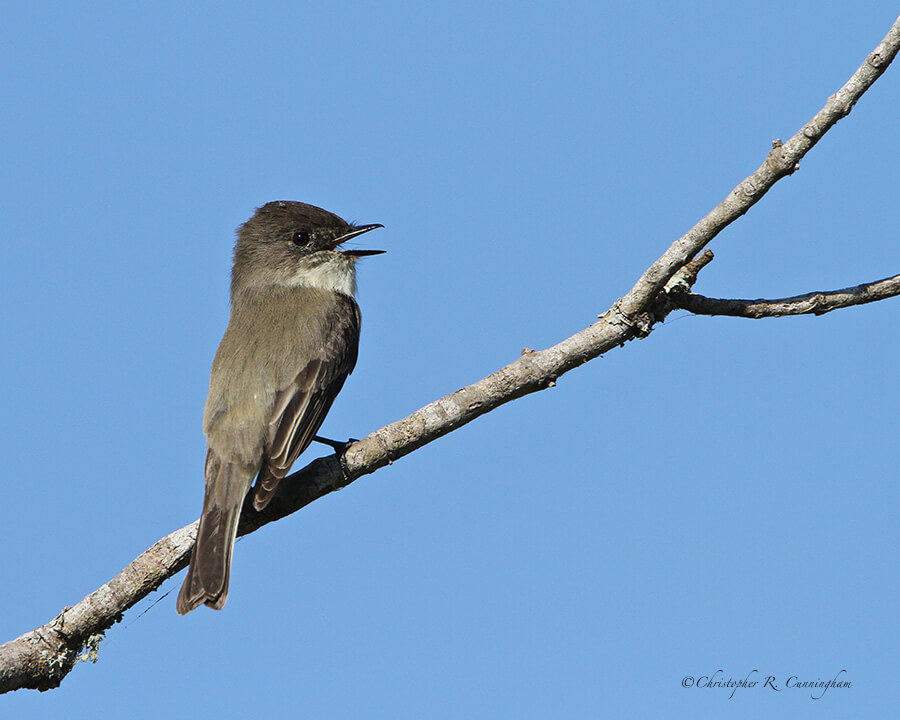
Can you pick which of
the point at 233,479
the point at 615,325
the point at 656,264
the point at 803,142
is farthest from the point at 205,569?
the point at 803,142

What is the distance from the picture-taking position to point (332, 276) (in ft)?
25.9

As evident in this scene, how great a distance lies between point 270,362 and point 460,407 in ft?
6.66

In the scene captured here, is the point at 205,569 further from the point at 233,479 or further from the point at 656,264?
the point at 656,264

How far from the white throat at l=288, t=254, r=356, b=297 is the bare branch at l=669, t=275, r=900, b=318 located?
3326 mm

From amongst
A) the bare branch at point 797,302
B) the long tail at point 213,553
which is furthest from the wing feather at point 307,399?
the bare branch at point 797,302

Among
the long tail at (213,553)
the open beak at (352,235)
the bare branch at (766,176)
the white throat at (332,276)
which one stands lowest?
the long tail at (213,553)

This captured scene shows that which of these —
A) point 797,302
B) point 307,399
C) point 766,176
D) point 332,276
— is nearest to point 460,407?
point 307,399

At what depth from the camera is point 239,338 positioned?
7.15 metres

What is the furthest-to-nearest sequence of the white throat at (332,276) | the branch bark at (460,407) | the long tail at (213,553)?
the white throat at (332,276), the long tail at (213,553), the branch bark at (460,407)

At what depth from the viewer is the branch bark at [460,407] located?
478 centimetres

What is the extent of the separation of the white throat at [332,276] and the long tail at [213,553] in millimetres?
2317

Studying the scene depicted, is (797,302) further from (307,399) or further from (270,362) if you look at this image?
(270,362)

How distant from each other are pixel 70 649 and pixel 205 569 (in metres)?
0.82

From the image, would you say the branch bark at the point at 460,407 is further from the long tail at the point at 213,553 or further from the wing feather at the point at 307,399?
the wing feather at the point at 307,399
